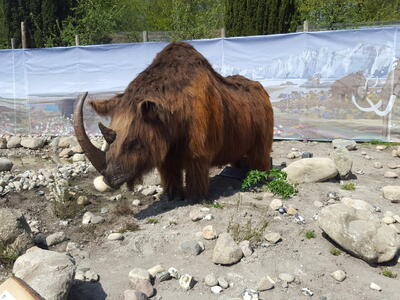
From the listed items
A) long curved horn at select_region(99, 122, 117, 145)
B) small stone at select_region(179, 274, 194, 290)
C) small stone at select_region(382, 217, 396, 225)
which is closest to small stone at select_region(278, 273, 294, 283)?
small stone at select_region(179, 274, 194, 290)

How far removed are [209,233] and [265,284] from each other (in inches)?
39.5

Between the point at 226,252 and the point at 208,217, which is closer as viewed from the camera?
the point at 226,252

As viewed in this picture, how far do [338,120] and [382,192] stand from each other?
3986 mm

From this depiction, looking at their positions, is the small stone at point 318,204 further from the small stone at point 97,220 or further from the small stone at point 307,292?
the small stone at point 97,220

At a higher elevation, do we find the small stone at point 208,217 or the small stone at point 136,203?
the small stone at point 208,217

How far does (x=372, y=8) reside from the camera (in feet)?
63.7

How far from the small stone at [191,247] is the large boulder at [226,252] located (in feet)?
0.76

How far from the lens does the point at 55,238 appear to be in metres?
4.52

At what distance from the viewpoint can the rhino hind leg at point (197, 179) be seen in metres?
5.24

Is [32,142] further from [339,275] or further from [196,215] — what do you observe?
[339,275]

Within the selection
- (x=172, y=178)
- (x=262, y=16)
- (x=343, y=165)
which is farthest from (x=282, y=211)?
(x=262, y=16)

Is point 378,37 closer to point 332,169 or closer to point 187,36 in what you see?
point 332,169

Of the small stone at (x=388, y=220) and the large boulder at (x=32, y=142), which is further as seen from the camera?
the large boulder at (x=32, y=142)

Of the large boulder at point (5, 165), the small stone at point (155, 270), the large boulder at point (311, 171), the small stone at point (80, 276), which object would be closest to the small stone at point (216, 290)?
the small stone at point (155, 270)
